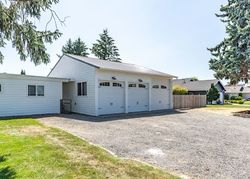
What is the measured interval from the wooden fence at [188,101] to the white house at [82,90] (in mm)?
4094

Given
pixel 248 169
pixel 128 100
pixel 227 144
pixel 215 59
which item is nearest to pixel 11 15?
pixel 248 169

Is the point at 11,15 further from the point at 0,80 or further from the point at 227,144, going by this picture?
the point at 0,80

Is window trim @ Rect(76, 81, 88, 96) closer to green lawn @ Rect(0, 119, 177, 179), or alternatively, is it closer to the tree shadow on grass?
green lawn @ Rect(0, 119, 177, 179)

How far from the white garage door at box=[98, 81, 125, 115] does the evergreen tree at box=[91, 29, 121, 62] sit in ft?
104

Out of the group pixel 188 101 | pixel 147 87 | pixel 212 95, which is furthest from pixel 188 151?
pixel 212 95

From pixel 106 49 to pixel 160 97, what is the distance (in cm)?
3029

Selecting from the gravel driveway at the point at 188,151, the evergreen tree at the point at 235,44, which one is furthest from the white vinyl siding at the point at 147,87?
the gravel driveway at the point at 188,151

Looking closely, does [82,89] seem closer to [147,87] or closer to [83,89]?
[83,89]

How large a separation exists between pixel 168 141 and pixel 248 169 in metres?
2.86

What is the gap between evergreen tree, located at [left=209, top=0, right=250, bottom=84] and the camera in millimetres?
16281

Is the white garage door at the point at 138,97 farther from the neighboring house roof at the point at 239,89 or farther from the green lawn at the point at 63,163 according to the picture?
the neighboring house roof at the point at 239,89

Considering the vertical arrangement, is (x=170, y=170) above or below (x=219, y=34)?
below

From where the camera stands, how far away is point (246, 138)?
7.93 meters

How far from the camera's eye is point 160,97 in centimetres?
1991
